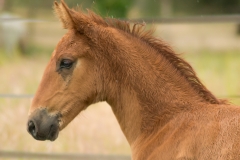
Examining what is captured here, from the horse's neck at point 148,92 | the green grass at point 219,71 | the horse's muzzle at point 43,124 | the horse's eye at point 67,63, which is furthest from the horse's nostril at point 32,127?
the green grass at point 219,71

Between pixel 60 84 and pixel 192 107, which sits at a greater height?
pixel 192 107

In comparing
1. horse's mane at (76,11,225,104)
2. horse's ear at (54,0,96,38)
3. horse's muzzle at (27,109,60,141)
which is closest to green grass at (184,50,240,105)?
horse's mane at (76,11,225,104)

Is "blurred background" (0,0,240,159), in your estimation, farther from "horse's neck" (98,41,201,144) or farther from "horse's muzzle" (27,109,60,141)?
"horse's muzzle" (27,109,60,141)

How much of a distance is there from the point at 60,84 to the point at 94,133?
8.68 ft

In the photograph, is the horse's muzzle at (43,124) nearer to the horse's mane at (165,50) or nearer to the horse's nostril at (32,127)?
the horse's nostril at (32,127)

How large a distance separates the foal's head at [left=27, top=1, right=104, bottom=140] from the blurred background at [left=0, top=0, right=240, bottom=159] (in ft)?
1.81

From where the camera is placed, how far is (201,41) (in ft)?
47.5

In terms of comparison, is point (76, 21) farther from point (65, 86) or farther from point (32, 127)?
point (32, 127)

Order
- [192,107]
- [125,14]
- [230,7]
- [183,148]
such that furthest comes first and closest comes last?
[230,7] < [125,14] < [192,107] < [183,148]

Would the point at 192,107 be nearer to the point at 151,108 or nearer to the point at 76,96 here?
the point at 151,108

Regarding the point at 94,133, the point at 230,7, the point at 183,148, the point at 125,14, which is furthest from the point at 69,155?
the point at 230,7

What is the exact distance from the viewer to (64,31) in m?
12.3

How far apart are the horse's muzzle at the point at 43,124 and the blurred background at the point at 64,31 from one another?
0.77 meters

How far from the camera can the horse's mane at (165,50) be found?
339cm
